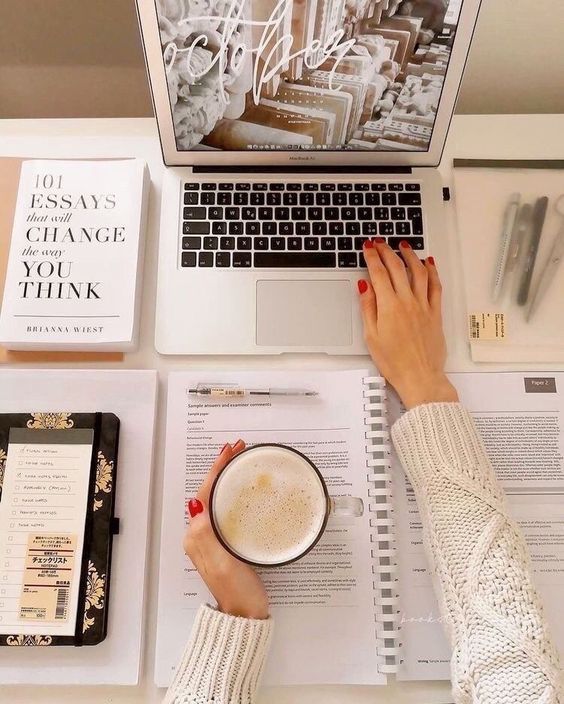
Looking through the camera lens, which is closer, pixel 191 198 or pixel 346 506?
pixel 346 506

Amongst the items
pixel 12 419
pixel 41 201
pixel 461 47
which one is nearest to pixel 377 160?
pixel 461 47

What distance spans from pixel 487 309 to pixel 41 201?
1.72 feet

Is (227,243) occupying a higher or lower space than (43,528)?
higher

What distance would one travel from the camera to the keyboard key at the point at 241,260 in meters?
0.72

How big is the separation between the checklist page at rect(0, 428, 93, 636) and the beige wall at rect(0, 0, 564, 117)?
2.18 feet

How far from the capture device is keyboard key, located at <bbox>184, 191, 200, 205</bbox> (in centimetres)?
74

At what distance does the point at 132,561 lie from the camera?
616 mm

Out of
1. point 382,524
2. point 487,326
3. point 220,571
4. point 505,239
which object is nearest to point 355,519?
point 382,524

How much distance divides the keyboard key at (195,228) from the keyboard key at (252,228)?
1.8 inches

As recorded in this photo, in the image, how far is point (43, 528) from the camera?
0.62 meters

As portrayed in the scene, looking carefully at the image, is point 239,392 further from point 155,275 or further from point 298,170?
point 298,170

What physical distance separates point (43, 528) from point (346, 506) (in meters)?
0.30

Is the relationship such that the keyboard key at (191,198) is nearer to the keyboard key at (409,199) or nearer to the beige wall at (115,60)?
the keyboard key at (409,199)

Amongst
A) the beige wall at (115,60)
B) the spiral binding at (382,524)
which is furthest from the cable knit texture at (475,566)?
the beige wall at (115,60)
